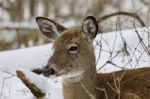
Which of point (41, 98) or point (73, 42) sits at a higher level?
point (73, 42)

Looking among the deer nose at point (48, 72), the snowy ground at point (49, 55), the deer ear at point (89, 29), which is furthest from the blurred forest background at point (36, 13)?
the deer nose at point (48, 72)

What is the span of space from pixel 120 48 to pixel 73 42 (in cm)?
225

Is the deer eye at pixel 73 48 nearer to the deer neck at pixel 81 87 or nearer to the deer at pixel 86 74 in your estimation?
the deer at pixel 86 74

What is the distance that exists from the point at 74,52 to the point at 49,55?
2402mm

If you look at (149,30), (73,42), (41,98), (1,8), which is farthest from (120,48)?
(1,8)

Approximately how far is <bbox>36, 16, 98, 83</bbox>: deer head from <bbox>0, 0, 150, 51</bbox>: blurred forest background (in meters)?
5.98

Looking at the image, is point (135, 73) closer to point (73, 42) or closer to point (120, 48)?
point (73, 42)

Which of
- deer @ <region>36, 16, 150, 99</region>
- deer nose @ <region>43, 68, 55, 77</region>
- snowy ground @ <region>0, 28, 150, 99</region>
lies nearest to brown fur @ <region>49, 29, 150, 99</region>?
deer @ <region>36, 16, 150, 99</region>

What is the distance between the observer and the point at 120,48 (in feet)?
30.8

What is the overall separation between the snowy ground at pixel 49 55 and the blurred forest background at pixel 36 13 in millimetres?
3109

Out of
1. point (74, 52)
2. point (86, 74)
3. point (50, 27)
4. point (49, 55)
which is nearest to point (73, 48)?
point (74, 52)

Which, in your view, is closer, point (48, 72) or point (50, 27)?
point (48, 72)

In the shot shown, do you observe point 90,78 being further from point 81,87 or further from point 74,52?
point 74,52

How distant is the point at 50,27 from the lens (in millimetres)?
7602
